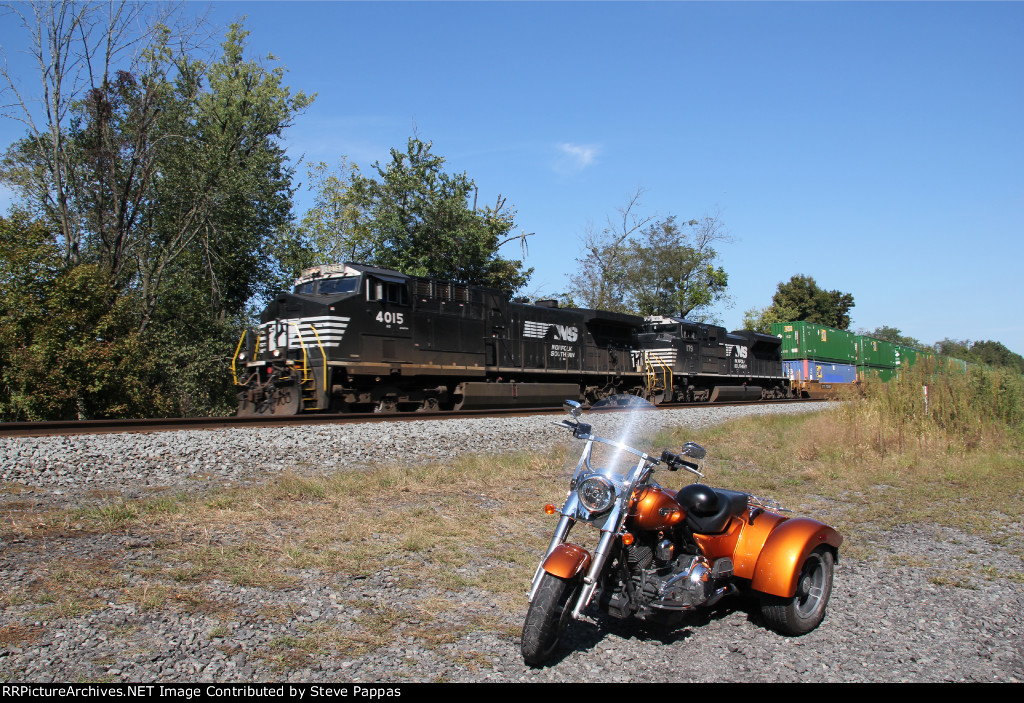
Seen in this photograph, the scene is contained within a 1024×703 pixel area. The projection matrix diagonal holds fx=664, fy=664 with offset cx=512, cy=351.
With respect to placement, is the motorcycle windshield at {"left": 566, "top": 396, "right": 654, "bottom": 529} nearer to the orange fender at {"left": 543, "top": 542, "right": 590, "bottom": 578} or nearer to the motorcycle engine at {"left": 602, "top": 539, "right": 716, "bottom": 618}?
the orange fender at {"left": 543, "top": 542, "right": 590, "bottom": 578}

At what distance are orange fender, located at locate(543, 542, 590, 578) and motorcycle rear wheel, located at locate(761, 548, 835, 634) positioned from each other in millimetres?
1212

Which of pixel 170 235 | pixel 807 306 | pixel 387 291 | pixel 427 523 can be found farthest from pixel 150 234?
pixel 807 306

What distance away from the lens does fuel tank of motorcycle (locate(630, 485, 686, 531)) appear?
3.54m

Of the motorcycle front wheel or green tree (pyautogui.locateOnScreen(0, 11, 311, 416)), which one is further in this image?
green tree (pyautogui.locateOnScreen(0, 11, 311, 416))

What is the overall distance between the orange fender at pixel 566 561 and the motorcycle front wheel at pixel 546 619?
5 centimetres

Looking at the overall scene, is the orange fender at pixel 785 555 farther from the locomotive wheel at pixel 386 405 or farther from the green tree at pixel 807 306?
the green tree at pixel 807 306

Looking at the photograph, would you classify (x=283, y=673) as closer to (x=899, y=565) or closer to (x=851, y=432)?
(x=899, y=565)

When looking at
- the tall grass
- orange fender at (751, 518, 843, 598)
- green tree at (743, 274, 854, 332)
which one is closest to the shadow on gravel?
orange fender at (751, 518, 843, 598)

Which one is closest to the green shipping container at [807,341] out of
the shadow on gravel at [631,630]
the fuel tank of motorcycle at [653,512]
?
the shadow on gravel at [631,630]

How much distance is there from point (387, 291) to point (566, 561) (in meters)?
11.4


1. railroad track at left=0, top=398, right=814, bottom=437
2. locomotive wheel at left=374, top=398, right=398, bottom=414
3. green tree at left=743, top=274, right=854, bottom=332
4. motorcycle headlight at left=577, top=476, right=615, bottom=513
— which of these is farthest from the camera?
green tree at left=743, top=274, right=854, bottom=332

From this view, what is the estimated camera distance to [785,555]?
371cm

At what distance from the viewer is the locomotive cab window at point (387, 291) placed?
13.6 m
